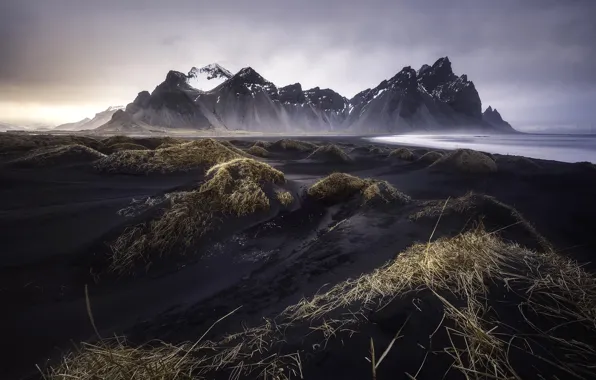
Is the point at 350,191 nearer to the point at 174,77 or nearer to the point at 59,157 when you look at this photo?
the point at 59,157

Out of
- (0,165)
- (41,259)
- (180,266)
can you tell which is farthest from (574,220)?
(0,165)

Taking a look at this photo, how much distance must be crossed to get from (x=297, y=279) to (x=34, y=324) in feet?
11.9

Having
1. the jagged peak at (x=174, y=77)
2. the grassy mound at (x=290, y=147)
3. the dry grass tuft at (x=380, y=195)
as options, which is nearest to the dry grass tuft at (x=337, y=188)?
the dry grass tuft at (x=380, y=195)

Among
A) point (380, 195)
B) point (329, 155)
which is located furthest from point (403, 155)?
point (380, 195)

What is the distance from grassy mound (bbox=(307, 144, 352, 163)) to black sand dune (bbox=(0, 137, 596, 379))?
11.9 metres

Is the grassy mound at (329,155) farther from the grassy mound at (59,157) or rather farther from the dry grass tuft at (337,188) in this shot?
the grassy mound at (59,157)

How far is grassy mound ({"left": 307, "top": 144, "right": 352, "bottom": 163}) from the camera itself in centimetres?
2136

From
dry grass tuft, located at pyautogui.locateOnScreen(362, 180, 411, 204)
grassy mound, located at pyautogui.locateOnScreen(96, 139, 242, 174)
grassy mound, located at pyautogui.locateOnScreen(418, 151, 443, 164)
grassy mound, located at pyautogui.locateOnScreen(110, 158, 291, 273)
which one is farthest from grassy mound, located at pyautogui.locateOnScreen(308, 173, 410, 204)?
grassy mound, located at pyautogui.locateOnScreen(418, 151, 443, 164)

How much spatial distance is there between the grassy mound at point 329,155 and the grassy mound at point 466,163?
6813mm

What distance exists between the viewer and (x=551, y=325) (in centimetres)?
181

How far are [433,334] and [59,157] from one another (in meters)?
11.6

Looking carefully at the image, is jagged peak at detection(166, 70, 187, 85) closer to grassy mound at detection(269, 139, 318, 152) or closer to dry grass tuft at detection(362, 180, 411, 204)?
grassy mound at detection(269, 139, 318, 152)

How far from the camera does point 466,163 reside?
58.7ft

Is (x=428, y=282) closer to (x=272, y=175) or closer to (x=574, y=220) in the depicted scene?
(x=272, y=175)
